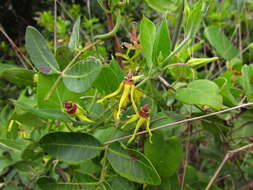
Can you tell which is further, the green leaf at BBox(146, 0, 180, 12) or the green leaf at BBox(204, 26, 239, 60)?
the green leaf at BBox(204, 26, 239, 60)

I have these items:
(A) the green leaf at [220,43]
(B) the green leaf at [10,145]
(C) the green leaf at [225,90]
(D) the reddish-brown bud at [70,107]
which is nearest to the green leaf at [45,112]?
(D) the reddish-brown bud at [70,107]

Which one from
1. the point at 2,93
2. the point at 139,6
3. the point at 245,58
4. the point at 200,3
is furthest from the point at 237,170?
the point at 2,93

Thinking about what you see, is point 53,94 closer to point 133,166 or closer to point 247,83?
point 133,166

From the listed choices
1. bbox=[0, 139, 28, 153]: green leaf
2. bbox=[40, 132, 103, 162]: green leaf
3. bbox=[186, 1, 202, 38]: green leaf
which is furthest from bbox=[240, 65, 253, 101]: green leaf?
bbox=[0, 139, 28, 153]: green leaf

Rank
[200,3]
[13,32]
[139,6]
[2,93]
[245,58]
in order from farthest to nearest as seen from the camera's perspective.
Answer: [13,32], [2,93], [139,6], [245,58], [200,3]

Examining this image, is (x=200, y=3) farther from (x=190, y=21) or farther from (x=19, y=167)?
(x=19, y=167)

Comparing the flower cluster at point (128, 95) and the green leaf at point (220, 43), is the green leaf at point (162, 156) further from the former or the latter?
the green leaf at point (220, 43)

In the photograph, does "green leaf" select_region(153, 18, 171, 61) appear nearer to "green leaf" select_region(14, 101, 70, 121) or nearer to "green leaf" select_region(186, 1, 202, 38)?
"green leaf" select_region(186, 1, 202, 38)
